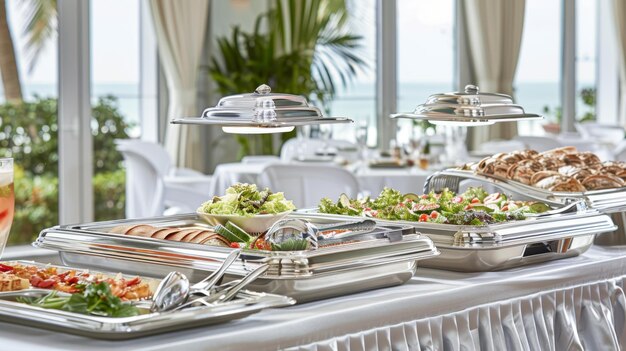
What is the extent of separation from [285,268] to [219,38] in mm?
5985

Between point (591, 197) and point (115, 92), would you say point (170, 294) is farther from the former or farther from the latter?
point (115, 92)

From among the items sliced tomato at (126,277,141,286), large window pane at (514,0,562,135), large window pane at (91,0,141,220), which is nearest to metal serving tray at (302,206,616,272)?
sliced tomato at (126,277,141,286)

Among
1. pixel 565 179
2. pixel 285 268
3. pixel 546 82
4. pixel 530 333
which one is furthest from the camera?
pixel 546 82

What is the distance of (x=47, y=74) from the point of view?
645cm

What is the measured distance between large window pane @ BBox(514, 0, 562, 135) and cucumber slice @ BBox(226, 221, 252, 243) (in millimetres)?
8551

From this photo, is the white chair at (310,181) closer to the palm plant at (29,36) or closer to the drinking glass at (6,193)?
the palm plant at (29,36)

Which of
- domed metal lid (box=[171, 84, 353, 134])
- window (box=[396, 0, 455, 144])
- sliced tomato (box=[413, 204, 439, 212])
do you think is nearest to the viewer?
domed metal lid (box=[171, 84, 353, 134])

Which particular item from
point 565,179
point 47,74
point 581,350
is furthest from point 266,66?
point 581,350

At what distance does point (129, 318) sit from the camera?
1428mm

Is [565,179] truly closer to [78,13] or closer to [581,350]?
[581,350]

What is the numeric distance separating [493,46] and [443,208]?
24.6ft

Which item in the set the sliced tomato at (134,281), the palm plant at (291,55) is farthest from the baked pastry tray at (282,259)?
the palm plant at (291,55)

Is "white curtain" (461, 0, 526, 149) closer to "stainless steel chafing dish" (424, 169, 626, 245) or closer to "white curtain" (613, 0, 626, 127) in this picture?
"white curtain" (613, 0, 626, 127)

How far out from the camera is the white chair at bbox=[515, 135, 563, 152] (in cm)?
736
